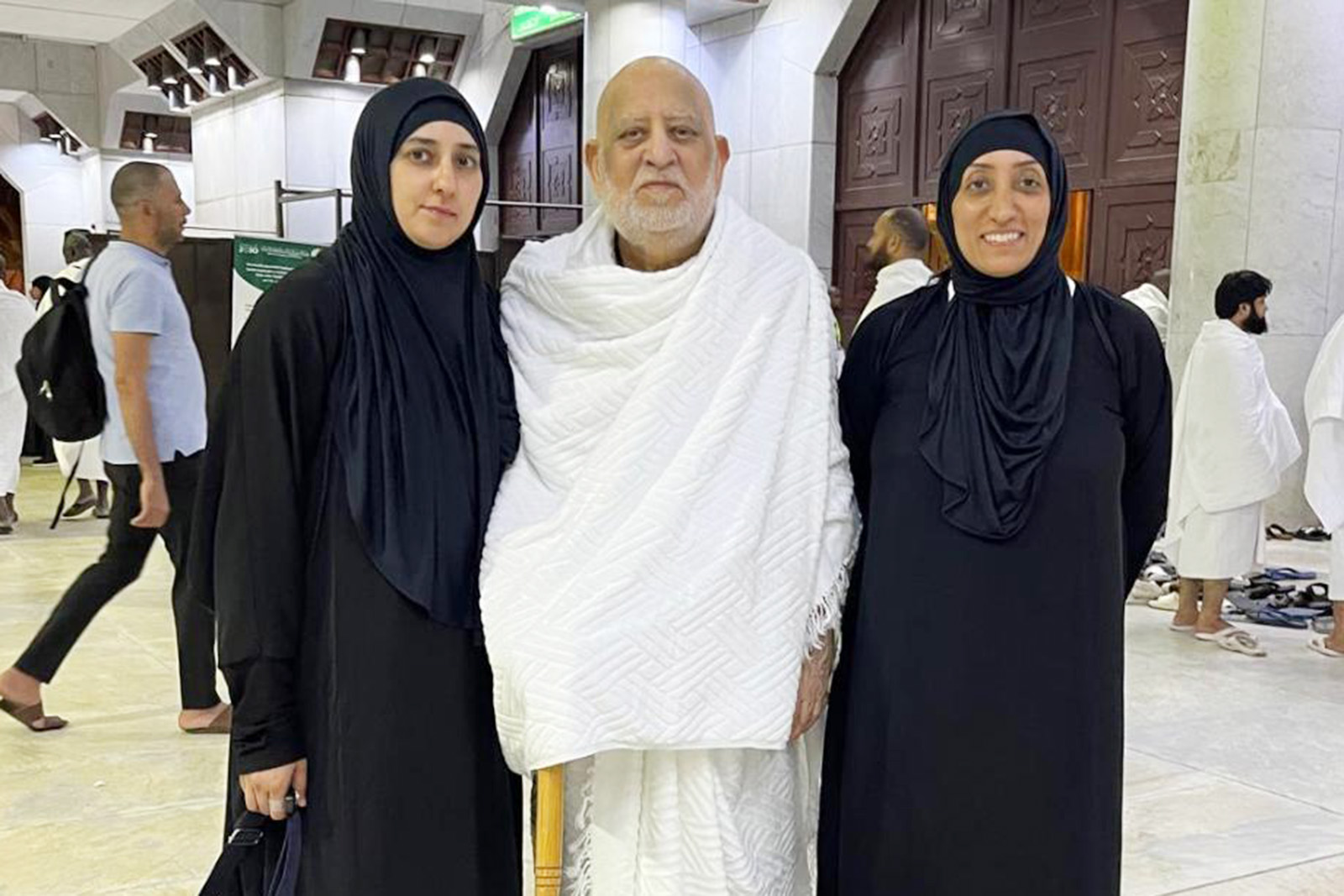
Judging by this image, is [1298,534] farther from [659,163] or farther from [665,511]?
[665,511]

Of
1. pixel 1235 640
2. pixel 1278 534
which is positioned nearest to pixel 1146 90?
pixel 1278 534

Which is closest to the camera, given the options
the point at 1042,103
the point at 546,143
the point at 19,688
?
the point at 19,688

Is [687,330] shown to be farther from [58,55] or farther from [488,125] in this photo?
[58,55]

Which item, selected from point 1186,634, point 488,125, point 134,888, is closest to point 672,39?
point 488,125

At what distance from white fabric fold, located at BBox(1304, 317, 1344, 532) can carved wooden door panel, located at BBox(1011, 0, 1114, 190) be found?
12.2ft

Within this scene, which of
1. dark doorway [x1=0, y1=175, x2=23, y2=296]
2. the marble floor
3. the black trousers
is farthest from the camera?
dark doorway [x1=0, y1=175, x2=23, y2=296]

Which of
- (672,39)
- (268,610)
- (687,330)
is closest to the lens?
(268,610)

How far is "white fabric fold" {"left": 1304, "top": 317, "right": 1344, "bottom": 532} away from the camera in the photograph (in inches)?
178

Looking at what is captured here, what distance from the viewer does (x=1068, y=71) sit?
816 cm

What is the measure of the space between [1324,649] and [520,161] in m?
9.87

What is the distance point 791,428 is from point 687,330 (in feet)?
0.66

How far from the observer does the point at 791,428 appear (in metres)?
1.76

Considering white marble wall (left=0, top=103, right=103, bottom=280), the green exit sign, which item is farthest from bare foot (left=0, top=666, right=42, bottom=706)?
white marble wall (left=0, top=103, right=103, bottom=280)

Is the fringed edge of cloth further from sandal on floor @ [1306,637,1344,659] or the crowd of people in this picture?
sandal on floor @ [1306,637,1344,659]
